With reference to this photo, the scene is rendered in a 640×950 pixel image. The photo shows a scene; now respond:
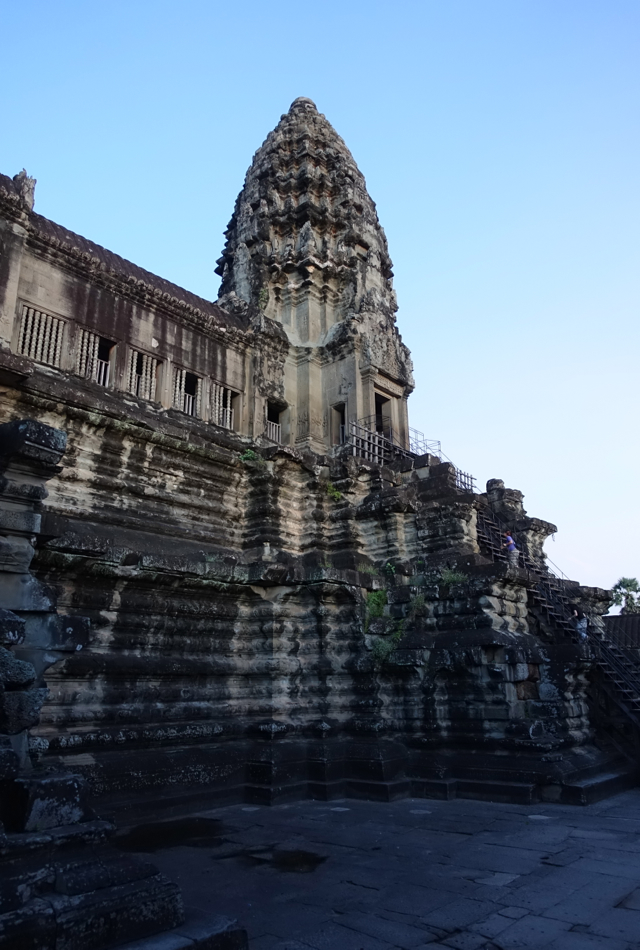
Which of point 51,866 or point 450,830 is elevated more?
point 51,866

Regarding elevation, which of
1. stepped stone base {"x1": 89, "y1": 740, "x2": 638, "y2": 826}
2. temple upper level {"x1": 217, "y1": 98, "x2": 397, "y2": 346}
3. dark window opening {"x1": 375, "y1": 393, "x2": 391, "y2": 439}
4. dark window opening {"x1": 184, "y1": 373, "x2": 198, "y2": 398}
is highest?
temple upper level {"x1": 217, "y1": 98, "x2": 397, "y2": 346}

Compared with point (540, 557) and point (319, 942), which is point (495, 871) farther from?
point (540, 557)

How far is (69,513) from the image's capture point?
9.66 m

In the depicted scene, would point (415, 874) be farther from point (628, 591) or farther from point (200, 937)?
point (628, 591)

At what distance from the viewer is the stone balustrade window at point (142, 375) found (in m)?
11.7

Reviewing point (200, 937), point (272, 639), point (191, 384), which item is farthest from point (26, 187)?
point (200, 937)

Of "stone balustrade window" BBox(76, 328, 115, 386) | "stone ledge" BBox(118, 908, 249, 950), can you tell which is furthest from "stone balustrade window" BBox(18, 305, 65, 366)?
"stone ledge" BBox(118, 908, 249, 950)

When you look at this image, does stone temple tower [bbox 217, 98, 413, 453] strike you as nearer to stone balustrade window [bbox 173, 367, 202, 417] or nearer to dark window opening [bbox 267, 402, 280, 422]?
dark window opening [bbox 267, 402, 280, 422]

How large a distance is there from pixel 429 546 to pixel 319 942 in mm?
8236

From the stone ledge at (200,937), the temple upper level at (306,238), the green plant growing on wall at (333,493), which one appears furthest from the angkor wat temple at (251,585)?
the stone ledge at (200,937)

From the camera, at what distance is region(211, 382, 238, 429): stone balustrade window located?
43.1 ft

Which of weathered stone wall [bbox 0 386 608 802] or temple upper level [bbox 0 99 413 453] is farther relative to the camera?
temple upper level [bbox 0 99 413 453]

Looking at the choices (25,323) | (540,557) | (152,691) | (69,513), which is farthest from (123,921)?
(540,557)

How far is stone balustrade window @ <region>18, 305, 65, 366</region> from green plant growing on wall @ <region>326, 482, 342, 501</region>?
550 centimetres
